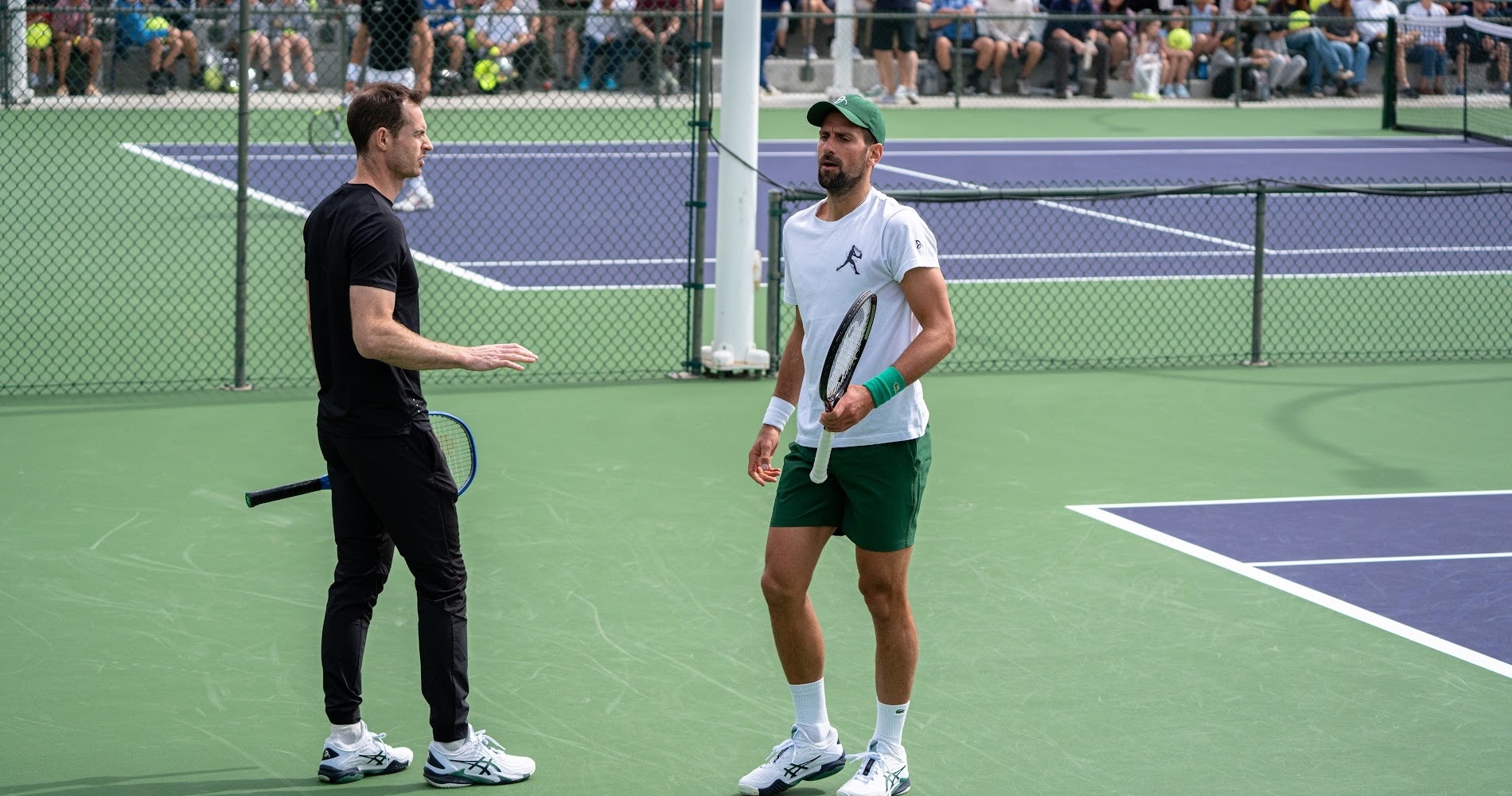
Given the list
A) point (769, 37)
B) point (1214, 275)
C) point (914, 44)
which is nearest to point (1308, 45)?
point (914, 44)

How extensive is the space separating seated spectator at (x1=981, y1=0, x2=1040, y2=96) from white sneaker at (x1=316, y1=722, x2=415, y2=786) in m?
→ 26.6

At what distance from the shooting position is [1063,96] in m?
32.2

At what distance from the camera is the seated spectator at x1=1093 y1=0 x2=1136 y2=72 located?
31906mm

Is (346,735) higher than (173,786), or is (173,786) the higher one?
(346,735)

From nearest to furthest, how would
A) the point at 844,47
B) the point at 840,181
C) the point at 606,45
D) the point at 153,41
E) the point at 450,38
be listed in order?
the point at 840,181, the point at 450,38, the point at 153,41, the point at 606,45, the point at 844,47

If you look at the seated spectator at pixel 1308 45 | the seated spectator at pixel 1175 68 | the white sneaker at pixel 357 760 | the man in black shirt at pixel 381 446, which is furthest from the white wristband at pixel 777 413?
the seated spectator at pixel 1175 68

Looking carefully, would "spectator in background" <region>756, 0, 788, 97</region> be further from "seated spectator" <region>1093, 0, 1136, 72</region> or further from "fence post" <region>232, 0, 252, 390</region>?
"fence post" <region>232, 0, 252, 390</region>

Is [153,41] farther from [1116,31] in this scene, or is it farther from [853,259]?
[853,259]

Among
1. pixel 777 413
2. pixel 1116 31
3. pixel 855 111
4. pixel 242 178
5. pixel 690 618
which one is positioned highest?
pixel 1116 31

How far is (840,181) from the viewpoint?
5.36 metres

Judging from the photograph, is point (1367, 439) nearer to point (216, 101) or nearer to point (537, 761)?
point (537, 761)

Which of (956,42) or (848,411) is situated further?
(956,42)

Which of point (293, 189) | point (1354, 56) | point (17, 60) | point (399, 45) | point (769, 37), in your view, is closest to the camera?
point (399, 45)

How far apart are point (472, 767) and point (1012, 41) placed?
27323 mm
